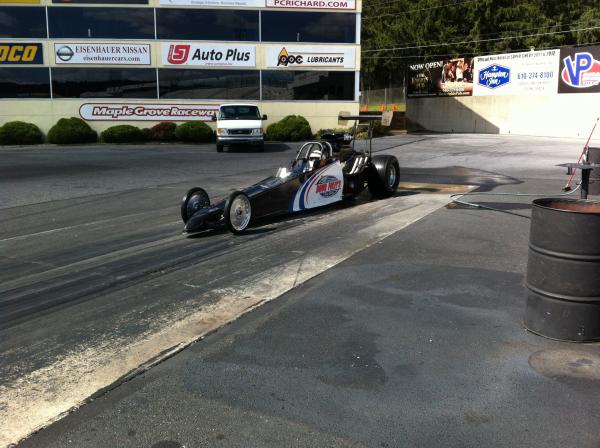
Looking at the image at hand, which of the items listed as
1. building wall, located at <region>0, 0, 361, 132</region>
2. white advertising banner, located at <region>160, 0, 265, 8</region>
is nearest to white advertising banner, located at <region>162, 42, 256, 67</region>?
building wall, located at <region>0, 0, 361, 132</region>

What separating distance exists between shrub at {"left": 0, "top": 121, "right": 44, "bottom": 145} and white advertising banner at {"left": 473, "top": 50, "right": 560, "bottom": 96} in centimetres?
2662

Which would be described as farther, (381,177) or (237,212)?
(381,177)

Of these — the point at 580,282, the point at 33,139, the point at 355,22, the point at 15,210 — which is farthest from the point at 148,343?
the point at 355,22

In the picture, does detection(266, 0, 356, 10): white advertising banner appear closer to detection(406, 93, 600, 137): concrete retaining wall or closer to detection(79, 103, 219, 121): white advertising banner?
detection(79, 103, 219, 121): white advertising banner

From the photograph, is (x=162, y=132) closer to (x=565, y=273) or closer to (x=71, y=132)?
(x=71, y=132)

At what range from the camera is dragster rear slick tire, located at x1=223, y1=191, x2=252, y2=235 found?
8547 millimetres

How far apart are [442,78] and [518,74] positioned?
6.94 metres

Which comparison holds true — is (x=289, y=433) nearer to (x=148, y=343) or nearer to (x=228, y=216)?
(x=148, y=343)

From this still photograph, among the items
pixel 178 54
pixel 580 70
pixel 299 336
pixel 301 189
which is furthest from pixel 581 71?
pixel 299 336

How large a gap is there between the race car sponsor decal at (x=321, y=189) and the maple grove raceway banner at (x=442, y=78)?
30.2m

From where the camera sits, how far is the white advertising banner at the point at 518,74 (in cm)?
3256

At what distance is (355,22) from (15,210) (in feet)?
85.0

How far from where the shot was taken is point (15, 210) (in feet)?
36.9

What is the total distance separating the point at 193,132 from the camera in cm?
3028
